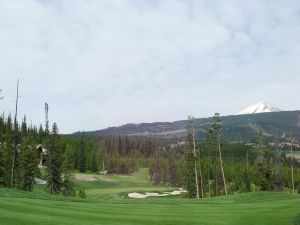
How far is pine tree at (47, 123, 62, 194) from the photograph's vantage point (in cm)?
7856

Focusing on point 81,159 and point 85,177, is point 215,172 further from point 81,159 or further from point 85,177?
point 81,159

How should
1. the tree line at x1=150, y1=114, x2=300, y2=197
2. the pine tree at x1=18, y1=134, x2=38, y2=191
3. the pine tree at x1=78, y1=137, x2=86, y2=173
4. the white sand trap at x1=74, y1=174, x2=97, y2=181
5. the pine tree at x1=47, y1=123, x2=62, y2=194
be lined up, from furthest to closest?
the pine tree at x1=78, y1=137, x2=86, y2=173 → the white sand trap at x1=74, y1=174, x2=97, y2=181 → the tree line at x1=150, y1=114, x2=300, y2=197 → the pine tree at x1=18, y1=134, x2=38, y2=191 → the pine tree at x1=47, y1=123, x2=62, y2=194

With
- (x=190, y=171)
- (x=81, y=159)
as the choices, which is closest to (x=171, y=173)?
(x=81, y=159)

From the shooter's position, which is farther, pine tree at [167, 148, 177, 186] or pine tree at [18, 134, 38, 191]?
pine tree at [167, 148, 177, 186]

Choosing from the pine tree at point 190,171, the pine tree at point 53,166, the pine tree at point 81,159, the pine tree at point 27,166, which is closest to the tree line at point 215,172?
the pine tree at point 190,171

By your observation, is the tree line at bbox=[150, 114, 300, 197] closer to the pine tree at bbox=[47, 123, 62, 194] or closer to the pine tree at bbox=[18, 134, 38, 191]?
the pine tree at bbox=[47, 123, 62, 194]

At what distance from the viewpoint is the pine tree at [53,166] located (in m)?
78.6

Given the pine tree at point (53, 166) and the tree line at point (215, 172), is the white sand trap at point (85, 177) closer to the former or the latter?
the tree line at point (215, 172)

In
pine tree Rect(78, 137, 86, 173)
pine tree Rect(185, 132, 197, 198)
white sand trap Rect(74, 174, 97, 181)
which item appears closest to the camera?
pine tree Rect(185, 132, 197, 198)

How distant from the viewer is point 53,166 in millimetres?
79375

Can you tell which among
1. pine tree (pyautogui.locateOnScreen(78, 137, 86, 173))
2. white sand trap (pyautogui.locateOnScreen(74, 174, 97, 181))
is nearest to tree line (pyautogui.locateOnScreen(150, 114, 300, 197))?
pine tree (pyautogui.locateOnScreen(78, 137, 86, 173))

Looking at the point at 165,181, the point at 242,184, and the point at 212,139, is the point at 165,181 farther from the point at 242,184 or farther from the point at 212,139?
the point at 212,139

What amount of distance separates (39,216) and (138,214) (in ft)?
23.4

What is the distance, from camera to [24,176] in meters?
82.2
